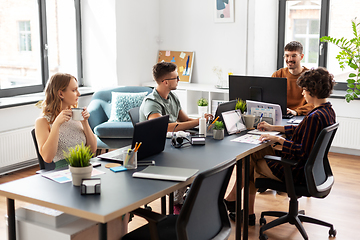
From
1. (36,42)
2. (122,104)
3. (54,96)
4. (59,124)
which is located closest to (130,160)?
(59,124)

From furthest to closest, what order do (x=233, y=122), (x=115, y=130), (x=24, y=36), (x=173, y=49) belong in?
(x=173, y=49) → (x=24, y=36) → (x=115, y=130) → (x=233, y=122)

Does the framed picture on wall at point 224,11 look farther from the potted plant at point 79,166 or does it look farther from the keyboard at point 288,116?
the potted plant at point 79,166

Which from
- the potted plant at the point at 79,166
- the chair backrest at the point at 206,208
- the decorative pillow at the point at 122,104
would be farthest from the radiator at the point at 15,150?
the chair backrest at the point at 206,208

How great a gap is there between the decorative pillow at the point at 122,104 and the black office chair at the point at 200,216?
2509 millimetres

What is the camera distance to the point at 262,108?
3340 mm

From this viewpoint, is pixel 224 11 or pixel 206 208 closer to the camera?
pixel 206 208

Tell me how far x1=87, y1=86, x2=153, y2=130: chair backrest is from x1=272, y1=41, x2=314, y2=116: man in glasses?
5.60 feet

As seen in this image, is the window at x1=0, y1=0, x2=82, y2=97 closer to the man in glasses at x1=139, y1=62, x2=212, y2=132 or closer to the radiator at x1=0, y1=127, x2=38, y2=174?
the radiator at x1=0, y1=127, x2=38, y2=174

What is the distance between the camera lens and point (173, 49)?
19.9 feet

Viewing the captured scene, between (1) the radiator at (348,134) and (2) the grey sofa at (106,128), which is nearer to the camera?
(2) the grey sofa at (106,128)

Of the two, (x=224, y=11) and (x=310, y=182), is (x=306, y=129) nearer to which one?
(x=310, y=182)

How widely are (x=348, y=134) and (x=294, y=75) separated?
156 centimetres

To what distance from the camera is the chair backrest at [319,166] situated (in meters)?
2.58

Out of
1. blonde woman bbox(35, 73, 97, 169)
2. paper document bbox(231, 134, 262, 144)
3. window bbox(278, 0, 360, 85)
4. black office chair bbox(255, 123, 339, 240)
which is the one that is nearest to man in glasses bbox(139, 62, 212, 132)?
paper document bbox(231, 134, 262, 144)
